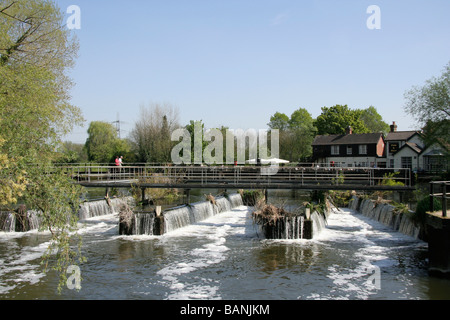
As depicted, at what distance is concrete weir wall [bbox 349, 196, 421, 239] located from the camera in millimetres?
20344

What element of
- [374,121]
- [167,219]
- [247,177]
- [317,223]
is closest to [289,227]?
[317,223]

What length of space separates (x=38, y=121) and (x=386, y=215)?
20.3m

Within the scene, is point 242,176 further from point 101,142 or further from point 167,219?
point 101,142

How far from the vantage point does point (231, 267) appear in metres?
15.2

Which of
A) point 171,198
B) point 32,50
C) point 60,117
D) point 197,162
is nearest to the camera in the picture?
point 60,117

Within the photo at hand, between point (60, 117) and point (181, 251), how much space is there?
12173 mm

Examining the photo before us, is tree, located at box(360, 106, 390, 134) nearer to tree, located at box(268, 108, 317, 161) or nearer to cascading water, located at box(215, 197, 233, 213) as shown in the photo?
tree, located at box(268, 108, 317, 161)

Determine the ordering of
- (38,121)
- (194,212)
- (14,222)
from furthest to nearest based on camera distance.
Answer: (194,212) < (14,222) < (38,121)

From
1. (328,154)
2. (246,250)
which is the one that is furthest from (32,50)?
(328,154)

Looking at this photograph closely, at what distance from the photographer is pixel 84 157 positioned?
8912 centimetres

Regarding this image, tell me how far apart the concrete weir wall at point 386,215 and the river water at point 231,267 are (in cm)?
57

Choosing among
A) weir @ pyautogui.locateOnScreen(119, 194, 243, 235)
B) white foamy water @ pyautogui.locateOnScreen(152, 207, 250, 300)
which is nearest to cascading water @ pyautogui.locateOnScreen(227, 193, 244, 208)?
white foamy water @ pyautogui.locateOnScreen(152, 207, 250, 300)

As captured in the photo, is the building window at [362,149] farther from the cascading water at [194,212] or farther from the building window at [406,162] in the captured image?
the cascading water at [194,212]
